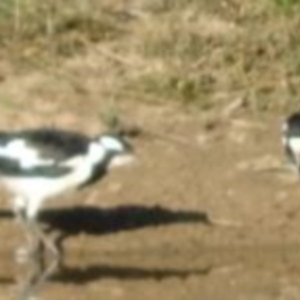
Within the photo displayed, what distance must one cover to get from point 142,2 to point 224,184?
246 cm

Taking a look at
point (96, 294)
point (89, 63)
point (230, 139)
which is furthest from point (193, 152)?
point (96, 294)

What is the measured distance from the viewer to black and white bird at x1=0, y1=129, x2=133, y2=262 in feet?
41.5

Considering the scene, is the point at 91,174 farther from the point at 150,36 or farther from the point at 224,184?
the point at 150,36

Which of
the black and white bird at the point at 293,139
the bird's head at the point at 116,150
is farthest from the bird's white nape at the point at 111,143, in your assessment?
the black and white bird at the point at 293,139

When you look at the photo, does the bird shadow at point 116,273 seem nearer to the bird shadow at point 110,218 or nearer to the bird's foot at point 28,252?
the bird's foot at point 28,252

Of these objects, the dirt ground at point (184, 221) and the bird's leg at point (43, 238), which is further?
the bird's leg at point (43, 238)

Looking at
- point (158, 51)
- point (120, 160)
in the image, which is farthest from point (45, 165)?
point (158, 51)

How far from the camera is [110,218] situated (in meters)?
13.4

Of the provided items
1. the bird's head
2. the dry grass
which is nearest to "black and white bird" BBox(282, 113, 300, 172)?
the dry grass

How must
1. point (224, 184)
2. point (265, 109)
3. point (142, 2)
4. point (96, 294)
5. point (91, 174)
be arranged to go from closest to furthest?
1. point (96, 294)
2. point (91, 174)
3. point (224, 184)
4. point (265, 109)
5. point (142, 2)

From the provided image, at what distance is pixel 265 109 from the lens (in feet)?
48.2

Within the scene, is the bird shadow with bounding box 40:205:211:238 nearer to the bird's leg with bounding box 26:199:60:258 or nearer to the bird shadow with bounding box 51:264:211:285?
the bird's leg with bounding box 26:199:60:258

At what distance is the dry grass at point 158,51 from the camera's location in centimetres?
1476

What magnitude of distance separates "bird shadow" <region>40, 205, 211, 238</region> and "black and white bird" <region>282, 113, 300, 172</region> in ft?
2.70
